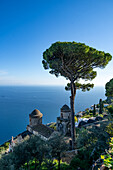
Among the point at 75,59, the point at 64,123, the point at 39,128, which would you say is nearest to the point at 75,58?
the point at 75,59

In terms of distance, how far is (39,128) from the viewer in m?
19.4

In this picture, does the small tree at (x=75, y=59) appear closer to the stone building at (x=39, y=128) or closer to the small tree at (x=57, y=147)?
the small tree at (x=57, y=147)

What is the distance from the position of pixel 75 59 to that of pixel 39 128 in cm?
1394

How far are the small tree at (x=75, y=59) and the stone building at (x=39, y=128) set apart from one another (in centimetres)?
505

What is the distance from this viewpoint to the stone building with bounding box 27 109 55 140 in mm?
17209

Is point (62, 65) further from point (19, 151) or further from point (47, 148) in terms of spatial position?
point (19, 151)

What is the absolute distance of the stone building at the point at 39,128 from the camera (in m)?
17.2

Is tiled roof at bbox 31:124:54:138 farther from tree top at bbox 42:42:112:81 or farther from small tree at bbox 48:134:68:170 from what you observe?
tree top at bbox 42:42:112:81

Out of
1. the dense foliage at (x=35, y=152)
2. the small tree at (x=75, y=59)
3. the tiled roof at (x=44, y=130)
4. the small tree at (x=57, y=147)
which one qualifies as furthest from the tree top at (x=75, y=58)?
the tiled roof at (x=44, y=130)

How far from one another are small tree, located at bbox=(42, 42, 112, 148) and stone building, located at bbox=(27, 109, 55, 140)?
505 cm

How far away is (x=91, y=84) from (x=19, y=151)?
40.1 feet

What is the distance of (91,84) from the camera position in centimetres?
1575

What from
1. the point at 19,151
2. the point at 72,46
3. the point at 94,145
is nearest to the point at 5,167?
the point at 19,151

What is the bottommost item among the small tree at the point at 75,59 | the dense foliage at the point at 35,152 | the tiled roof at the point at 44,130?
the tiled roof at the point at 44,130
